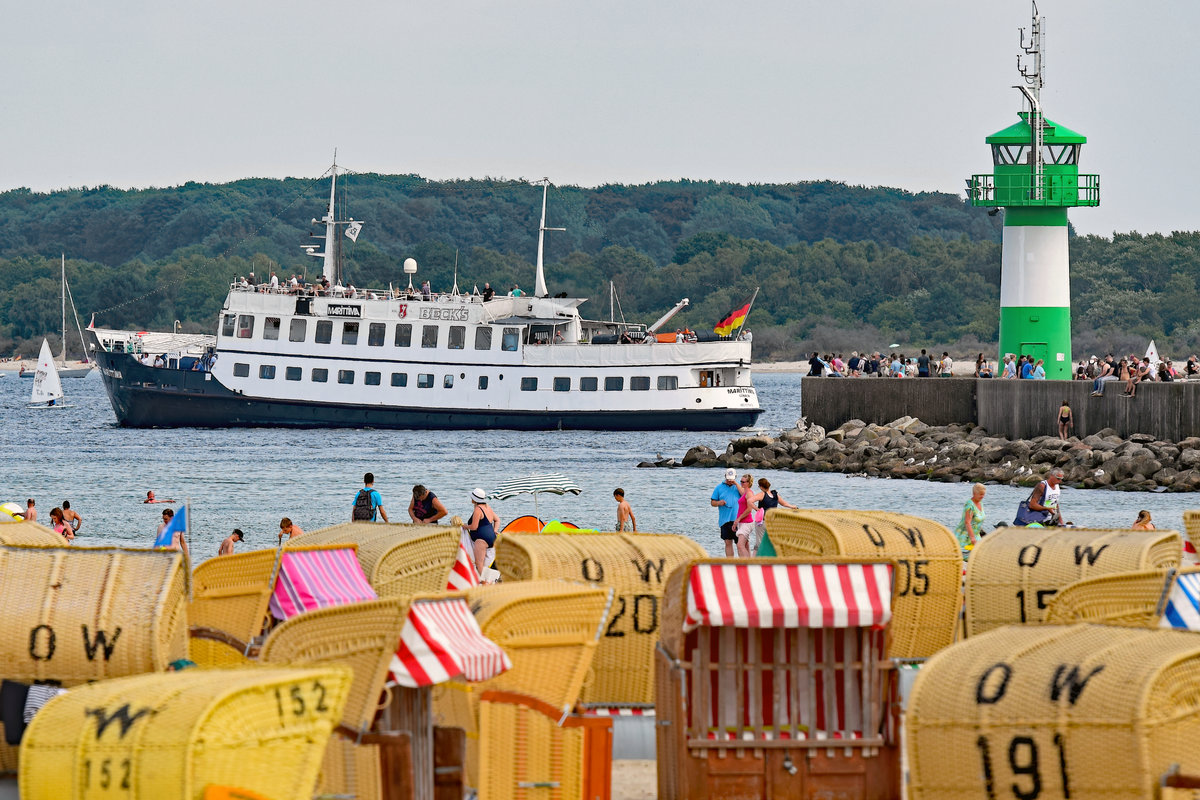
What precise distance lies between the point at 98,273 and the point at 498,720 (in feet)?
444

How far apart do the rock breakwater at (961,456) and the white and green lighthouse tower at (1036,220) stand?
2716 mm

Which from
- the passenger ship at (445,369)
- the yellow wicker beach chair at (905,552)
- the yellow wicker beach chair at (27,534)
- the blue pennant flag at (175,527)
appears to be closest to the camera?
the yellow wicker beach chair at (905,552)

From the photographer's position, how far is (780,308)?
13888 cm

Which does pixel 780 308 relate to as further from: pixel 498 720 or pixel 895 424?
pixel 498 720

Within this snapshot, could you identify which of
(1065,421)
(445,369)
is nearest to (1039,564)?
(1065,421)

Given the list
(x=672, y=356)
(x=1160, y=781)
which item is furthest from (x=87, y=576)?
(x=672, y=356)

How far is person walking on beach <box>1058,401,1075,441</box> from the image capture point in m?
36.4

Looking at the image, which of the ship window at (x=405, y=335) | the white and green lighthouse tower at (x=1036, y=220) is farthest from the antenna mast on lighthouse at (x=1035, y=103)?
the ship window at (x=405, y=335)

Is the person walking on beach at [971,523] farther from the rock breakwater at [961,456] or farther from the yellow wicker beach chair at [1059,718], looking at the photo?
the rock breakwater at [961,456]

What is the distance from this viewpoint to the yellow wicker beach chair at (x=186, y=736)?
5.55 metres

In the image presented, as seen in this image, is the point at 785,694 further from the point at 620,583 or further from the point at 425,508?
the point at 425,508

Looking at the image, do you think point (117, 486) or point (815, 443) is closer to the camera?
point (117, 486)

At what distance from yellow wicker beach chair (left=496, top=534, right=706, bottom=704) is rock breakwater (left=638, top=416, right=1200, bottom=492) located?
983 inches

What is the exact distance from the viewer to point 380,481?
3928 centimetres
